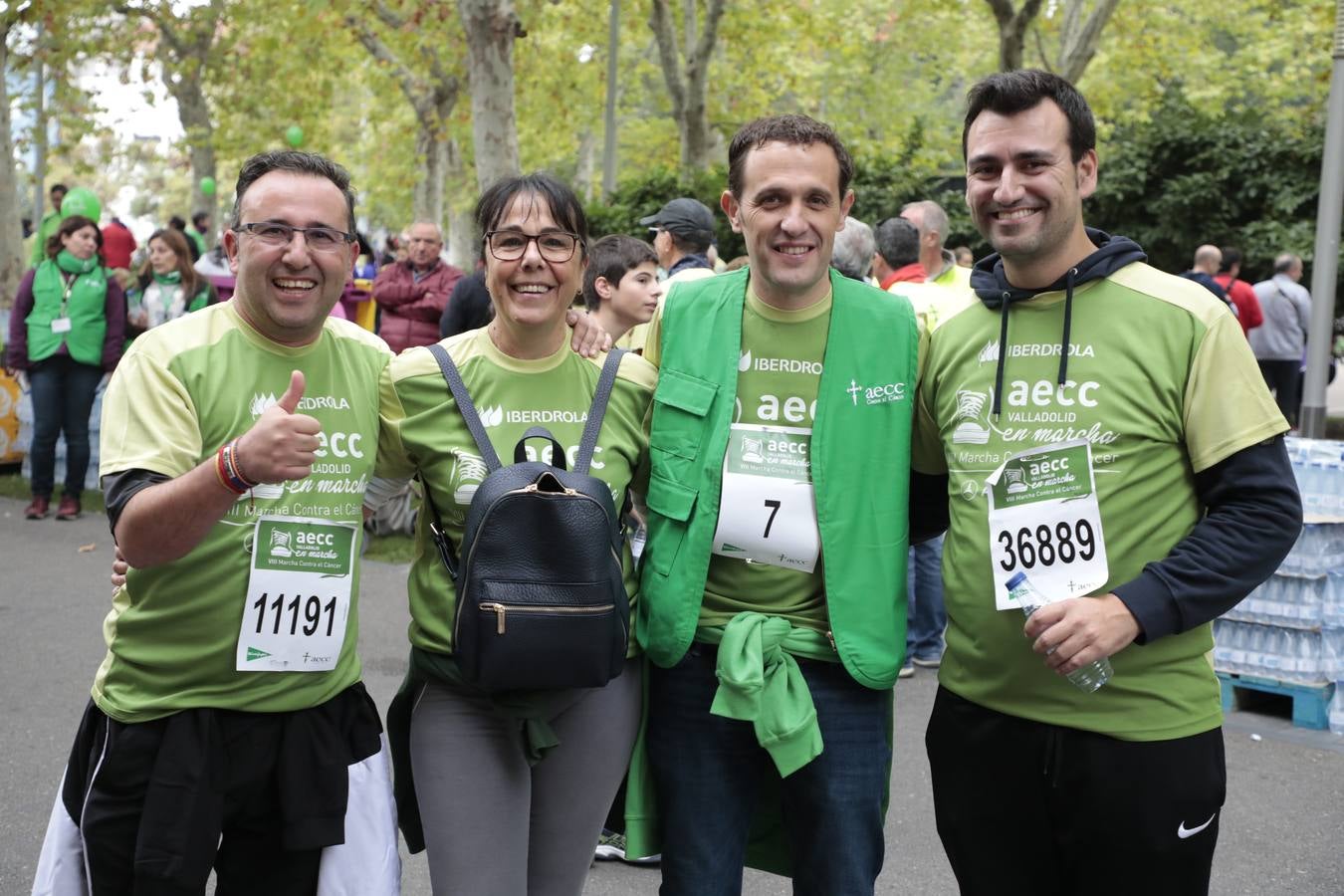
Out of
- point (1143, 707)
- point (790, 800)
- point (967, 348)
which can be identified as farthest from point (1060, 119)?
point (790, 800)

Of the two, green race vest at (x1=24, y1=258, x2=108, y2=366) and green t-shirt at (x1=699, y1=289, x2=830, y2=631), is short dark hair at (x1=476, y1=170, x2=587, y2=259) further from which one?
green race vest at (x1=24, y1=258, x2=108, y2=366)

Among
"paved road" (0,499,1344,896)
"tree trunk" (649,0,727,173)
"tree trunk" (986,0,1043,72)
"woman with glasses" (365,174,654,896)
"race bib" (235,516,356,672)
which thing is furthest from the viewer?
"tree trunk" (649,0,727,173)

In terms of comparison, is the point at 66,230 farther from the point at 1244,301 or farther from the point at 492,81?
the point at 1244,301

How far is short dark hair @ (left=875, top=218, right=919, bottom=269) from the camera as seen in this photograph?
23.1ft

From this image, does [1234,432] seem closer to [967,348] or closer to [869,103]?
[967,348]

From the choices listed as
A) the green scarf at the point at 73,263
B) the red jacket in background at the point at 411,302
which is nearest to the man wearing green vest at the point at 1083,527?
the red jacket in background at the point at 411,302

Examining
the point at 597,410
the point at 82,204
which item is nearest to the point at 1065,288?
the point at 597,410

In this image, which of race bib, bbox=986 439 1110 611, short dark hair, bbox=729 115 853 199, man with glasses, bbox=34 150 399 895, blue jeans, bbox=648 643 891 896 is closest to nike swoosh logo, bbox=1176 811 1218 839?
race bib, bbox=986 439 1110 611

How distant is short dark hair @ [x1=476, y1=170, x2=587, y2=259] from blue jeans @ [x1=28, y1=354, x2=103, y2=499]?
7.72m

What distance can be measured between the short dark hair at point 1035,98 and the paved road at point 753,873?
4.66ft

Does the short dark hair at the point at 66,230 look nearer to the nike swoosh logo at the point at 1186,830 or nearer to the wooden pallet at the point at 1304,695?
the wooden pallet at the point at 1304,695

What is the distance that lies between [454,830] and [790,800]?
729 mm

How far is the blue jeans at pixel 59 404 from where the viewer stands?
376 inches

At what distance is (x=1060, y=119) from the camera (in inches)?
104
